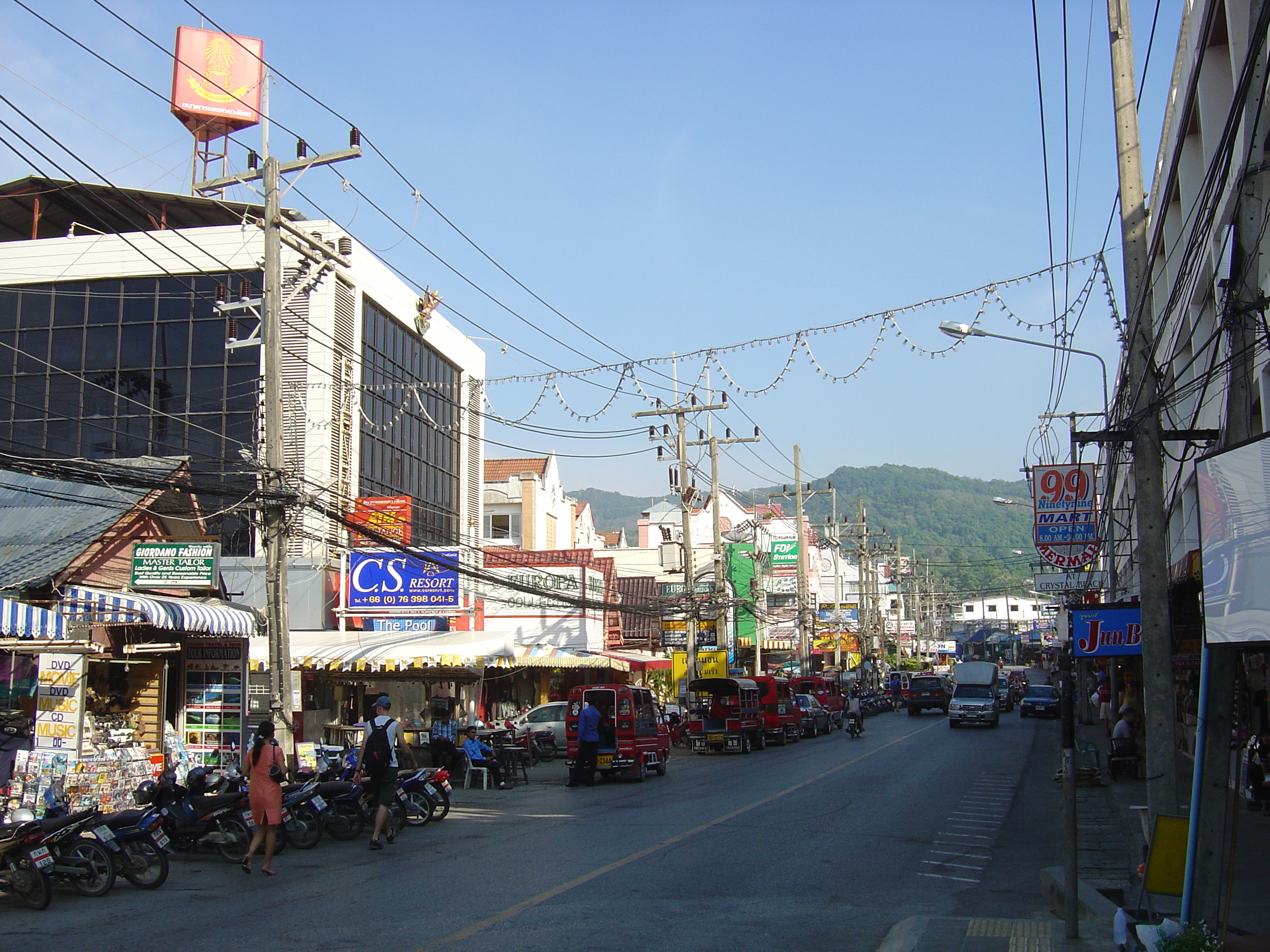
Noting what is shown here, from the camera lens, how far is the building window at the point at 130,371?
3325 cm

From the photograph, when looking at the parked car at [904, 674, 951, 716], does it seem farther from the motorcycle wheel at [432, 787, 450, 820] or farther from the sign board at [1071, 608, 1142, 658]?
the sign board at [1071, 608, 1142, 658]

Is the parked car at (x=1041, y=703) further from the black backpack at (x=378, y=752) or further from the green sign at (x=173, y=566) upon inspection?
the black backpack at (x=378, y=752)

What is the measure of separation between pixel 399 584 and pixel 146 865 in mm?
17716

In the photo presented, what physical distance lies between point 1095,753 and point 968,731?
19940mm

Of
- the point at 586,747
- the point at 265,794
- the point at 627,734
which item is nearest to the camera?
the point at 265,794

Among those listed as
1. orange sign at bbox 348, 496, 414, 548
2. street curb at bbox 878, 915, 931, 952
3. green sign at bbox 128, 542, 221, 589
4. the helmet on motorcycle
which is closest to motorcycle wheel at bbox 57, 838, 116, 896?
the helmet on motorcycle

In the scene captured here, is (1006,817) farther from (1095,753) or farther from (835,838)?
(1095,753)

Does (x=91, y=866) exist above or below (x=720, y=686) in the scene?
above

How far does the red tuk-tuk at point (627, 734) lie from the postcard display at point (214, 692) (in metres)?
6.96

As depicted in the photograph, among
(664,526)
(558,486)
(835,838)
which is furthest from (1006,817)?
(664,526)

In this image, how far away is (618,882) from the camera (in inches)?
431

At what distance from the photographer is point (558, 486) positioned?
209 ft

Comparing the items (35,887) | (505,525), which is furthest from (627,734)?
(505,525)

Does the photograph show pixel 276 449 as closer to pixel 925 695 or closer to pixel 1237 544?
pixel 1237 544
